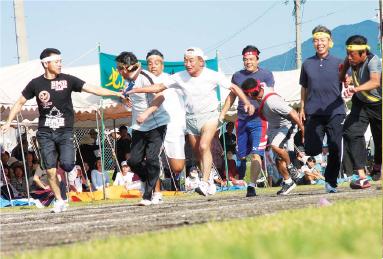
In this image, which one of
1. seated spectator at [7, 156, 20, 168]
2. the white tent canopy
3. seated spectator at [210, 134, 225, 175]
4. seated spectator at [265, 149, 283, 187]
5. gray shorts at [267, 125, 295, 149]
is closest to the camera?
gray shorts at [267, 125, 295, 149]

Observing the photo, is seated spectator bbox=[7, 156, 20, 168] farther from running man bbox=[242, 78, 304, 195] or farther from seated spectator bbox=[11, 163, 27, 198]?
running man bbox=[242, 78, 304, 195]

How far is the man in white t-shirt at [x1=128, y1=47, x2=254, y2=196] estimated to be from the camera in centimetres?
1276

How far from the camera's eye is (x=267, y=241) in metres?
4.68

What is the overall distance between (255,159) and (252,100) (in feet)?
2.90

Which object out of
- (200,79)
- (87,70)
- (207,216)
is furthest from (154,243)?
(87,70)

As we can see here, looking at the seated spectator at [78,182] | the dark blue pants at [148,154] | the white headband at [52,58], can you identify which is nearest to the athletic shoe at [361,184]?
the dark blue pants at [148,154]

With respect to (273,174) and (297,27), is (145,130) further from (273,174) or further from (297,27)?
(297,27)

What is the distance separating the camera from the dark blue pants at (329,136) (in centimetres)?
1220

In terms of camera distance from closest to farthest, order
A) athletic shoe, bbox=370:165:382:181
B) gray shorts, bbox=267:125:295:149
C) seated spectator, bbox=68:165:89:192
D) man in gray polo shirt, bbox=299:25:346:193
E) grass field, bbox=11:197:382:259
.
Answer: grass field, bbox=11:197:382:259 < man in gray polo shirt, bbox=299:25:346:193 < gray shorts, bbox=267:125:295:149 < athletic shoe, bbox=370:165:382:181 < seated spectator, bbox=68:165:89:192

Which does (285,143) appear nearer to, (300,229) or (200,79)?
(200,79)

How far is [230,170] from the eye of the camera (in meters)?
22.9

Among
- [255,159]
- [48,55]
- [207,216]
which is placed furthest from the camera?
[255,159]

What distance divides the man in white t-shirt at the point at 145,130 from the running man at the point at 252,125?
147cm

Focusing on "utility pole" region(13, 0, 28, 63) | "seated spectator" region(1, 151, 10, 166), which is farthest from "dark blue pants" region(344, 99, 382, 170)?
"utility pole" region(13, 0, 28, 63)
